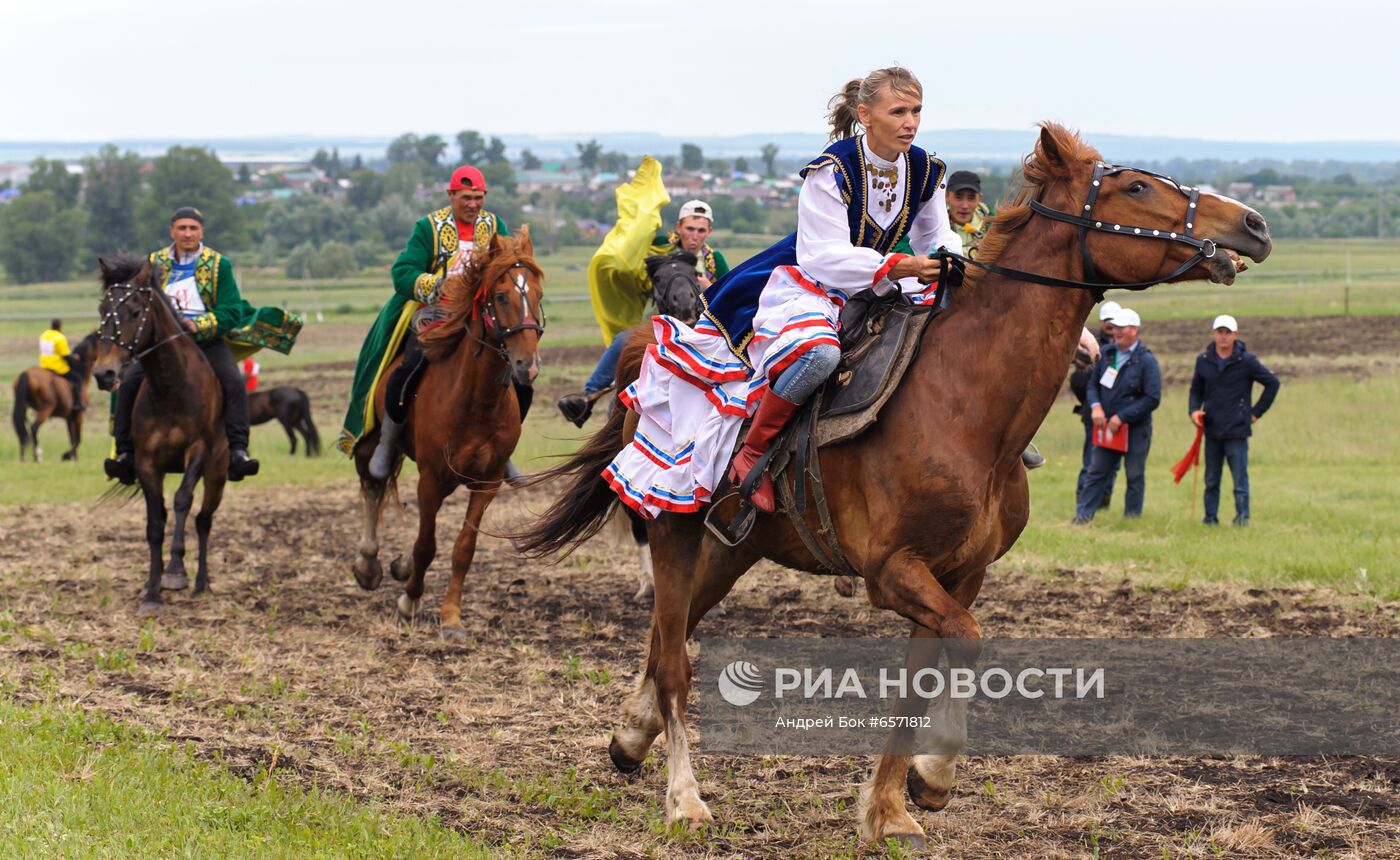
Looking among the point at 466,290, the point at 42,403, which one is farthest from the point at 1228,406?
the point at 42,403

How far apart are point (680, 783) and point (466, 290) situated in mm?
4527

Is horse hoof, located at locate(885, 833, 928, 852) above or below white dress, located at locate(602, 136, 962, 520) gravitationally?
below

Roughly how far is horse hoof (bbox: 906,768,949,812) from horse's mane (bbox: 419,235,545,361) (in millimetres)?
4776

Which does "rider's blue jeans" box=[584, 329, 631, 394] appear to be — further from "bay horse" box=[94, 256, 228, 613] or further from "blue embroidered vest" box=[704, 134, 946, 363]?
"blue embroidered vest" box=[704, 134, 946, 363]

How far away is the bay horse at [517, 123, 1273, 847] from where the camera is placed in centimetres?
508

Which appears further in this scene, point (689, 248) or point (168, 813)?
point (689, 248)

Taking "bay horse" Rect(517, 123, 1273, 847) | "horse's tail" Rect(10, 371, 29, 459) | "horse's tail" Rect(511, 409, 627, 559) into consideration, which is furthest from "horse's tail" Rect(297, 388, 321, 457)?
"bay horse" Rect(517, 123, 1273, 847)

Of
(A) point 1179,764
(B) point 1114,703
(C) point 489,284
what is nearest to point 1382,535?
(B) point 1114,703

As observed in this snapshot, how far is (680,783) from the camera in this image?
19.5ft

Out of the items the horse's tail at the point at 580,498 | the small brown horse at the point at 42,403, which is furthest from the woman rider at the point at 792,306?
the small brown horse at the point at 42,403

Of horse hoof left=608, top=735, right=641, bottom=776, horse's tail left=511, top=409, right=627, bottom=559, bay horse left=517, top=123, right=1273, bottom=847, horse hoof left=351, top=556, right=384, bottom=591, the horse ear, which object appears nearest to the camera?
bay horse left=517, top=123, right=1273, bottom=847

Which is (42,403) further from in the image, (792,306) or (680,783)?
(792,306)

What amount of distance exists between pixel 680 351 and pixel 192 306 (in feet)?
19.6

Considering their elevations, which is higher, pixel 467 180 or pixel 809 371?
pixel 467 180
